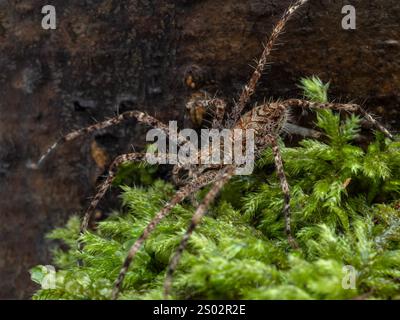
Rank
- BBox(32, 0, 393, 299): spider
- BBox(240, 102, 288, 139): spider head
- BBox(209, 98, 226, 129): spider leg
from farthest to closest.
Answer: BBox(209, 98, 226, 129): spider leg → BBox(240, 102, 288, 139): spider head → BBox(32, 0, 393, 299): spider

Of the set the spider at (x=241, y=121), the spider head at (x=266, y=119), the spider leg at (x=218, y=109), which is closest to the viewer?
the spider at (x=241, y=121)

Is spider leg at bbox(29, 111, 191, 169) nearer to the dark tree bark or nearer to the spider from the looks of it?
→ the spider

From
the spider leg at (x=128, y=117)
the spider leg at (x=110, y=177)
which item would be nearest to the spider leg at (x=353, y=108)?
the spider leg at (x=128, y=117)

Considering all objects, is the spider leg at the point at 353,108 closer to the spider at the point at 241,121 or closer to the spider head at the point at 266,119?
the spider at the point at 241,121

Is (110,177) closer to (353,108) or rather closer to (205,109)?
(205,109)

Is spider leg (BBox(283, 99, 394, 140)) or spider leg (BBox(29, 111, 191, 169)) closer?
spider leg (BBox(283, 99, 394, 140))

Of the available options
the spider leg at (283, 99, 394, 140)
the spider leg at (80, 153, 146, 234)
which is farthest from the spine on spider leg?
the spider leg at (80, 153, 146, 234)
